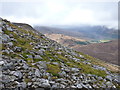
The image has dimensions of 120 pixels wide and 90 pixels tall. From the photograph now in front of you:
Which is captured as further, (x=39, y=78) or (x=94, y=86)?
(x=94, y=86)

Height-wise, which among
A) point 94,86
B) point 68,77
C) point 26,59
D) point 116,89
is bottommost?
point 116,89

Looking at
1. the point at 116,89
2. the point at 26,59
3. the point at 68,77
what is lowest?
the point at 116,89

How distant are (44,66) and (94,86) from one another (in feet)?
22.9

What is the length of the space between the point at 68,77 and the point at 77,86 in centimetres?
185

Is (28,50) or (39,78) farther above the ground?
(28,50)

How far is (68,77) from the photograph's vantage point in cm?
1917

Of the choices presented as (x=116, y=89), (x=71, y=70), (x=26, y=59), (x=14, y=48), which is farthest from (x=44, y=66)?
(x=116, y=89)

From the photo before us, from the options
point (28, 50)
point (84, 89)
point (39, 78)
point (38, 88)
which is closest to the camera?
point (38, 88)

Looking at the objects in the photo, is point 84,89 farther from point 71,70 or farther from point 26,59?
point 26,59

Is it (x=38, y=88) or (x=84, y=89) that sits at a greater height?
(x=38, y=88)

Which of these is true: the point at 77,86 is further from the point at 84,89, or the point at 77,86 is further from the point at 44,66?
the point at 44,66

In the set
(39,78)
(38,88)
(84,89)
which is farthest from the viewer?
(84,89)

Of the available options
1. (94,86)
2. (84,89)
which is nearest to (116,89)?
(94,86)

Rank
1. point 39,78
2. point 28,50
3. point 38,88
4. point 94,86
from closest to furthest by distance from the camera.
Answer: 1. point 38,88
2. point 39,78
3. point 94,86
4. point 28,50
